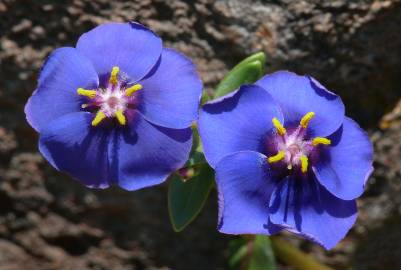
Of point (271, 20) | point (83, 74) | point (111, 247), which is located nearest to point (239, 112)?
point (83, 74)

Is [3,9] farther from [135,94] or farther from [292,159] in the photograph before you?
[292,159]

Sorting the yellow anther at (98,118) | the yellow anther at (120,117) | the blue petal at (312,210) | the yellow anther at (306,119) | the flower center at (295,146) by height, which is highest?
the yellow anther at (306,119)

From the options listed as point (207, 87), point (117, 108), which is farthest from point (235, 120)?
point (207, 87)

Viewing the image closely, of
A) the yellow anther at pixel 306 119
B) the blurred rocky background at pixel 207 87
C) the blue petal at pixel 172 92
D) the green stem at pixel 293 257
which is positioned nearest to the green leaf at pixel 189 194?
the blue petal at pixel 172 92

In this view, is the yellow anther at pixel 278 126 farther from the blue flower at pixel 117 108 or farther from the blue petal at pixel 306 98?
the blue flower at pixel 117 108

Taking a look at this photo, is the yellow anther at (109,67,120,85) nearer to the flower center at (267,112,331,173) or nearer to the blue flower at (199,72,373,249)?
the blue flower at (199,72,373,249)

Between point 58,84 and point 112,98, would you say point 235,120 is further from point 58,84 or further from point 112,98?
point 58,84
